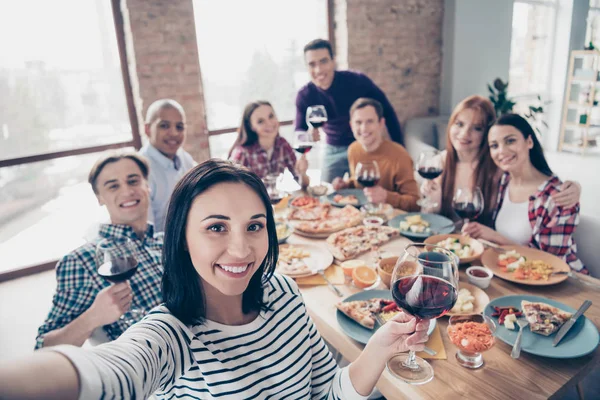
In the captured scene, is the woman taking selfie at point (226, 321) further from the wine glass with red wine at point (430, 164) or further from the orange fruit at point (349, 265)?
the wine glass with red wine at point (430, 164)

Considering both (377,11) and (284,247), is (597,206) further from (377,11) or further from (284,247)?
(284,247)

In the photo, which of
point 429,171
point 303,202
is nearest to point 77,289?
point 303,202

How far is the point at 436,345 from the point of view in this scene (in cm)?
110

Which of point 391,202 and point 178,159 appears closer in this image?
point 391,202

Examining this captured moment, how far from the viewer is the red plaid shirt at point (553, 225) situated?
1672 mm

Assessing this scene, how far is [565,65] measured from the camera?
6.24 metres

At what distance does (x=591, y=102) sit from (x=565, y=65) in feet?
2.34

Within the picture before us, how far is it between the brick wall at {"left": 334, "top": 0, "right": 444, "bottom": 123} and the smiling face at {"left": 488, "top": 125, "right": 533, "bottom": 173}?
2875 mm

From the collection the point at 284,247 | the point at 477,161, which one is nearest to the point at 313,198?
the point at 284,247

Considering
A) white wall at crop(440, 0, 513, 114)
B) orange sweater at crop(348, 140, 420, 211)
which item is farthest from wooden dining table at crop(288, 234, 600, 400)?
white wall at crop(440, 0, 513, 114)

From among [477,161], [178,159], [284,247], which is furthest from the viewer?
[178,159]

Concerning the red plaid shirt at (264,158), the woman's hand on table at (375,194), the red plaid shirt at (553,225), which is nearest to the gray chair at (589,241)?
the red plaid shirt at (553,225)

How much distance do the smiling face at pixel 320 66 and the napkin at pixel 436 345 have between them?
255 centimetres

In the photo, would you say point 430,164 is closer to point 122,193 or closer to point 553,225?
point 553,225
